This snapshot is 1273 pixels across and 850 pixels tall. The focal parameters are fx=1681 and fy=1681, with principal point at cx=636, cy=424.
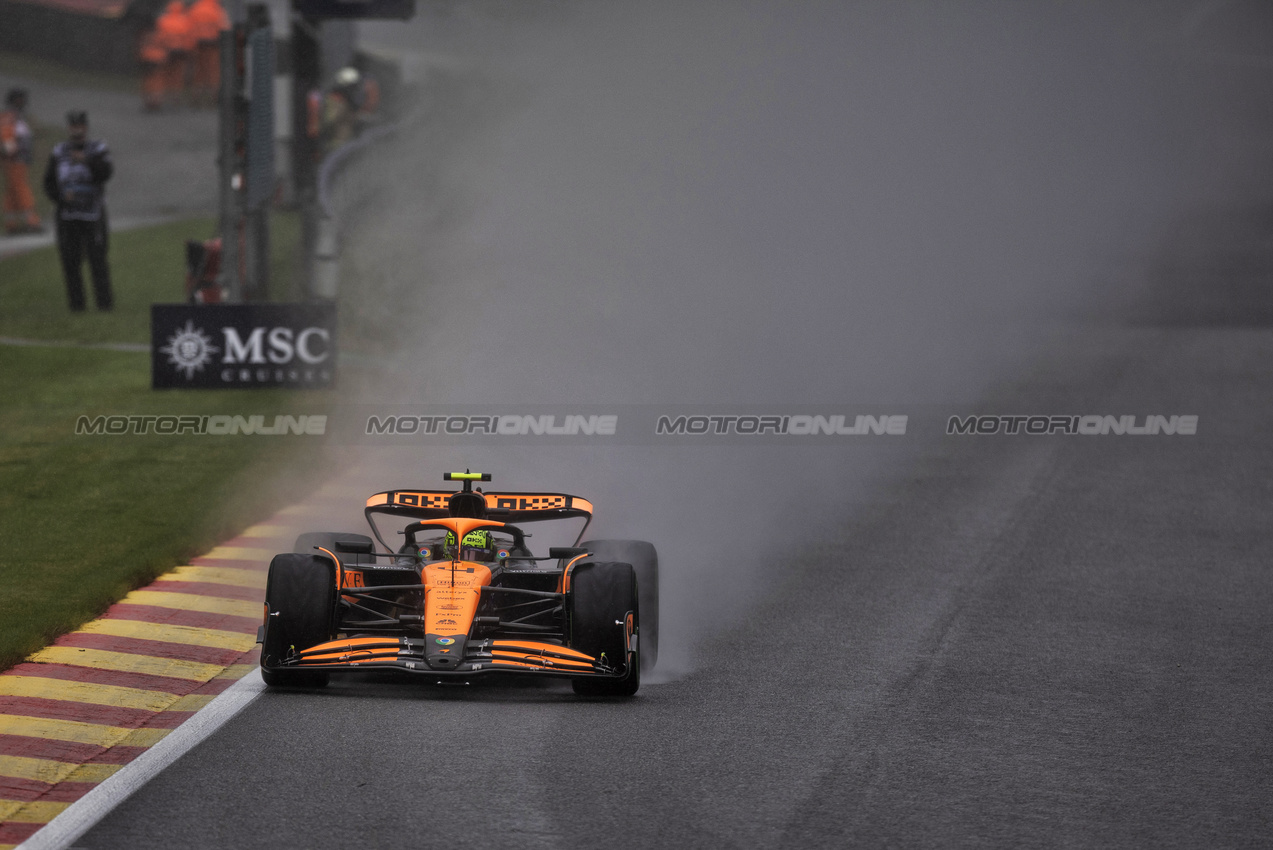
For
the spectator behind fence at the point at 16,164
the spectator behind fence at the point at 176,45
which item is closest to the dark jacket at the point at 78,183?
the spectator behind fence at the point at 16,164

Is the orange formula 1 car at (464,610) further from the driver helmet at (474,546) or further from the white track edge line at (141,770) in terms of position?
the white track edge line at (141,770)

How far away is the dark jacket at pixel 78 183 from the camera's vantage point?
19.8m

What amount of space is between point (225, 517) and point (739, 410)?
22.4 ft

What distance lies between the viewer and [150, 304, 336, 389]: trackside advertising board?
16062mm

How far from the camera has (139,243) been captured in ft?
86.2

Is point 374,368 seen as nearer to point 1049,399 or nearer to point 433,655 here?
point 1049,399

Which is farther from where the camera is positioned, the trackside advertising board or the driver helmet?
the trackside advertising board

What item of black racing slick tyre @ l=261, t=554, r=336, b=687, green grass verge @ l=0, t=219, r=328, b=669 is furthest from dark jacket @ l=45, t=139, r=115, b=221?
black racing slick tyre @ l=261, t=554, r=336, b=687

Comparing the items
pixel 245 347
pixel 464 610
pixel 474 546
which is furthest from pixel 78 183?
pixel 464 610

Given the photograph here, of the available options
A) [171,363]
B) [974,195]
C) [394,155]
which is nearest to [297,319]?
[171,363]

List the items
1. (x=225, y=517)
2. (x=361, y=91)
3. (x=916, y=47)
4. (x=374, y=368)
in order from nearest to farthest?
(x=225, y=517), (x=374, y=368), (x=361, y=91), (x=916, y=47)

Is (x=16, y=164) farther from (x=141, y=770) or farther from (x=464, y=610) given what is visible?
(x=141, y=770)

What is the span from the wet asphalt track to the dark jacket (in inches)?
441

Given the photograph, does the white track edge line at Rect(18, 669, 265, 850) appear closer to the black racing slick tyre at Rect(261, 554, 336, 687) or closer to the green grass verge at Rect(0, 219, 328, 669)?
the black racing slick tyre at Rect(261, 554, 336, 687)
